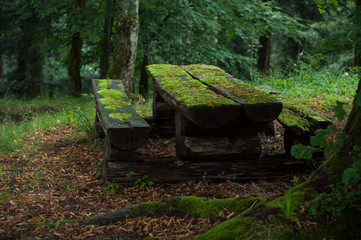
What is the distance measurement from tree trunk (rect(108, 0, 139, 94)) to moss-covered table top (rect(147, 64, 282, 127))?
3593 millimetres

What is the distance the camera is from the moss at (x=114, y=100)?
503 cm

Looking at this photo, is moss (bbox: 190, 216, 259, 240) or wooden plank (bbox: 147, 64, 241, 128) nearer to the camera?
moss (bbox: 190, 216, 259, 240)

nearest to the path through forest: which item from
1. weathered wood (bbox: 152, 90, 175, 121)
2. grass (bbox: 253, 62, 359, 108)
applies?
weathered wood (bbox: 152, 90, 175, 121)

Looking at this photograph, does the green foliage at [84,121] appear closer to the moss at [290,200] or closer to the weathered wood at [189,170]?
the weathered wood at [189,170]

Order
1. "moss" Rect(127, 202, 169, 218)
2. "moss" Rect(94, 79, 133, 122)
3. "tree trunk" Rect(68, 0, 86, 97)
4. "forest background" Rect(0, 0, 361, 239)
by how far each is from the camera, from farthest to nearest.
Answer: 1. "tree trunk" Rect(68, 0, 86, 97)
2. "moss" Rect(94, 79, 133, 122)
3. "moss" Rect(127, 202, 169, 218)
4. "forest background" Rect(0, 0, 361, 239)

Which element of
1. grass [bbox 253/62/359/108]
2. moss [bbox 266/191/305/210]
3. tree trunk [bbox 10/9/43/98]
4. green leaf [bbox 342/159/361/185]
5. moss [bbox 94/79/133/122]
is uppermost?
green leaf [bbox 342/159/361/185]

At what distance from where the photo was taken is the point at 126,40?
356 inches

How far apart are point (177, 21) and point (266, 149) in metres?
7.99

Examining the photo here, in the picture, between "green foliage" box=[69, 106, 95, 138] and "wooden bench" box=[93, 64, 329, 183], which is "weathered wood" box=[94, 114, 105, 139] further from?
"wooden bench" box=[93, 64, 329, 183]

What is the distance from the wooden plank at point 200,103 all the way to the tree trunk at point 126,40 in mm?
3919

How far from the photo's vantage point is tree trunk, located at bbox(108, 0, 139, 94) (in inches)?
348

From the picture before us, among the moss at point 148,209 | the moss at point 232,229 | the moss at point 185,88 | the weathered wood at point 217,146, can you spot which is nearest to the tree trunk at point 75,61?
the moss at point 185,88

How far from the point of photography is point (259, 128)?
481 centimetres

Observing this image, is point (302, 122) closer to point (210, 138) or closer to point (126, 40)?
point (210, 138)
